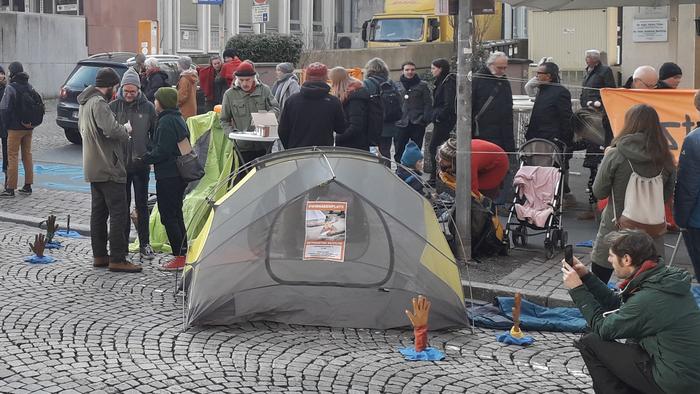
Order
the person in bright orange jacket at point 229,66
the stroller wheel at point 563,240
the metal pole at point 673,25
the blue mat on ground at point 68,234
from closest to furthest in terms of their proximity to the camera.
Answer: the stroller wheel at point 563,240 < the blue mat on ground at point 68,234 < the metal pole at point 673,25 < the person in bright orange jacket at point 229,66

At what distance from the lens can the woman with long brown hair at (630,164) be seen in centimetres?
836

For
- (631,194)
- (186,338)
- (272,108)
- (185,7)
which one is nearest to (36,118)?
(272,108)

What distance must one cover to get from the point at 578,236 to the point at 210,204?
4773 millimetres

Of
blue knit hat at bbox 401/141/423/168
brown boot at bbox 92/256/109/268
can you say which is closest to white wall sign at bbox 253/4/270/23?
blue knit hat at bbox 401/141/423/168

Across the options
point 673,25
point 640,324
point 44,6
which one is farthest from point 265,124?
point 44,6

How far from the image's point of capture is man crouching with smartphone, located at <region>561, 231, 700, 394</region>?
5926mm

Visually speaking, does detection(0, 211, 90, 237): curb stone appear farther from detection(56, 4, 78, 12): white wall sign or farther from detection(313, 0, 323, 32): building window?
detection(313, 0, 323, 32): building window

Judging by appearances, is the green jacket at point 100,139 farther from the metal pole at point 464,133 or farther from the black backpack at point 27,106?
the black backpack at point 27,106

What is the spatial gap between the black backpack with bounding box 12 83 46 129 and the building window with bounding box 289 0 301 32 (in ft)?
109

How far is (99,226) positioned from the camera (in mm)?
10516

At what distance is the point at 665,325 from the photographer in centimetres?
594

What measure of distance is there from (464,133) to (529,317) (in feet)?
7.92

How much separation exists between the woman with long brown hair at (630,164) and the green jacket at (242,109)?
14.9 feet

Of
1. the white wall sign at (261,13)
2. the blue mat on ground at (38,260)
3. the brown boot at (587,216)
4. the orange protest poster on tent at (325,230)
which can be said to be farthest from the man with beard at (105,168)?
the white wall sign at (261,13)
